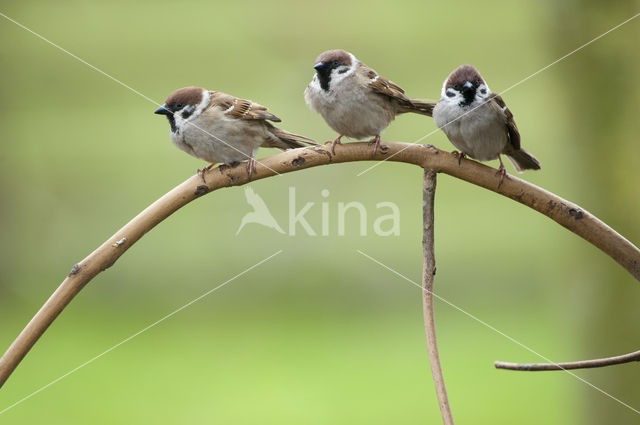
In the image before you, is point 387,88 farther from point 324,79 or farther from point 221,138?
point 221,138

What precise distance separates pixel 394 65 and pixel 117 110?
2.20 meters

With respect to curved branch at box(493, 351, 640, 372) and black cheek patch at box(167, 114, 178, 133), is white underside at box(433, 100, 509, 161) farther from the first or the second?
black cheek patch at box(167, 114, 178, 133)

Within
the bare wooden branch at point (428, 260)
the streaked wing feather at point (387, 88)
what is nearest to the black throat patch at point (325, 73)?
the streaked wing feather at point (387, 88)

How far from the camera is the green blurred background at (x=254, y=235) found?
154 inches

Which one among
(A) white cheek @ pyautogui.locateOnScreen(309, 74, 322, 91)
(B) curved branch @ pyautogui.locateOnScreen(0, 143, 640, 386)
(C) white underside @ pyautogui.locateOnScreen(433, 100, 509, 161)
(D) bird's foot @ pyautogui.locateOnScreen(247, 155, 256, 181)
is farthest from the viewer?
(A) white cheek @ pyautogui.locateOnScreen(309, 74, 322, 91)

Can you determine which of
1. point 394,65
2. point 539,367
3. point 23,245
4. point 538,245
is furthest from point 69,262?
point 539,367

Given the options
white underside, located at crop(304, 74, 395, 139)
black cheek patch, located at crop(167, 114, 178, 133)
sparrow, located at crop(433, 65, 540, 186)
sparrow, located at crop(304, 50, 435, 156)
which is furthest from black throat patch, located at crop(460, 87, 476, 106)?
black cheek patch, located at crop(167, 114, 178, 133)

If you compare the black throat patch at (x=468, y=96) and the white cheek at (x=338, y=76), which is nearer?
the black throat patch at (x=468, y=96)

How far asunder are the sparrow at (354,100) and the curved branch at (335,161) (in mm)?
666

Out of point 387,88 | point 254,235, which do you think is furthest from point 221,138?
point 254,235

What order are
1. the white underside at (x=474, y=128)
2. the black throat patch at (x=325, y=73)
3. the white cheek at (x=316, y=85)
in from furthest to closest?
1. the white cheek at (x=316, y=85)
2. the black throat patch at (x=325, y=73)
3. the white underside at (x=474, y=128)

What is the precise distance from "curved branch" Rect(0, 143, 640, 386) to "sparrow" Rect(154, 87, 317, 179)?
49 cm

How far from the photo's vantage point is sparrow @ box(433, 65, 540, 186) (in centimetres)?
176

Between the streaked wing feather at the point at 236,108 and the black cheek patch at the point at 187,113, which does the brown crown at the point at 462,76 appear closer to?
the streaked wing feather at the point at 236,108
